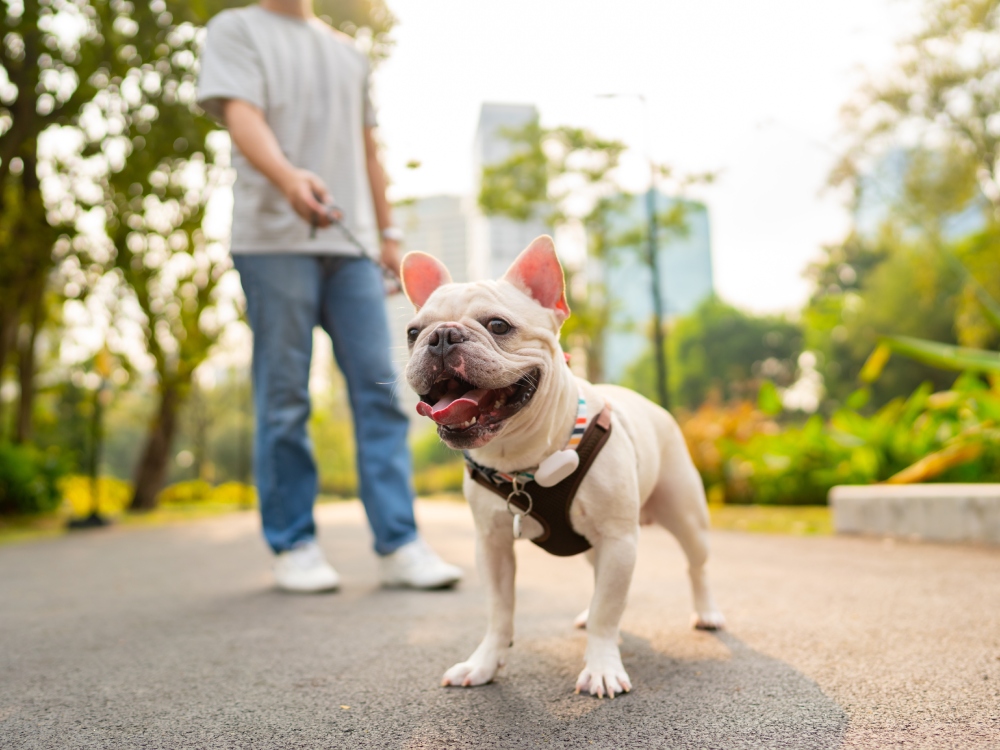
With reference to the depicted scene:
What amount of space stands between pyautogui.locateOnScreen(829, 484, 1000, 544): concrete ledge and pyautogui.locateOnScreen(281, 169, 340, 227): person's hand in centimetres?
393

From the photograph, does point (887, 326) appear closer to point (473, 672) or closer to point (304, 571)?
point (304, 571)

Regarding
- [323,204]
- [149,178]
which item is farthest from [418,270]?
[149,178]

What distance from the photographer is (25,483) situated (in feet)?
35.5

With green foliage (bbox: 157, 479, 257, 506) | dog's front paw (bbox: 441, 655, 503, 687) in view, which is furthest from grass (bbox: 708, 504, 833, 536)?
green foliage (bbox: 157, 479, 257, 506)

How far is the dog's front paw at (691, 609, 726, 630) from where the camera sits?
108 inches

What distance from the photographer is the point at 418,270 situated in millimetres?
2346

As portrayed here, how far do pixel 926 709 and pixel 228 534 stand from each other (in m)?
7.31

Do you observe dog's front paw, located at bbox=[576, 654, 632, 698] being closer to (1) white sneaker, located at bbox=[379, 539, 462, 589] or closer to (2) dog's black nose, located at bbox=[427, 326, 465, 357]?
(2) dog's black nose, located at bbox=[427, 326, 465, 357]

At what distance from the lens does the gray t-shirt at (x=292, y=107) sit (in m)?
3.69

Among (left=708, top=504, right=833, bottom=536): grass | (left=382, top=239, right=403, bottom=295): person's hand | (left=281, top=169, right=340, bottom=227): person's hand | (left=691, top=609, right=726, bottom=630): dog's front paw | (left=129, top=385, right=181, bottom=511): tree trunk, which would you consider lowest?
(left=129, top=385, right=181, bottom=511): tree trunk

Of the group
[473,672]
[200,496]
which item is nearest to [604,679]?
[473,672]

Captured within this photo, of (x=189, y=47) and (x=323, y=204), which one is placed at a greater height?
(x=189, y=47)

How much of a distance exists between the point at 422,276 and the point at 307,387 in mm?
1719

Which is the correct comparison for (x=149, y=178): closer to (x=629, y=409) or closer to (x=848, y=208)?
(x=629, y=409)
